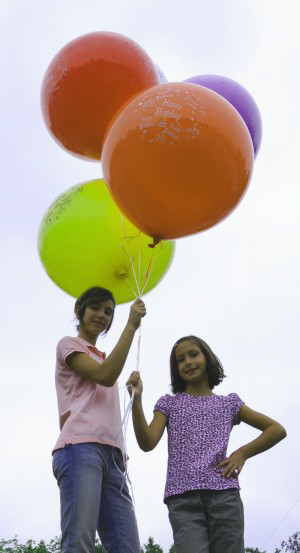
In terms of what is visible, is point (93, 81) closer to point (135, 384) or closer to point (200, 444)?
point (135, 384)

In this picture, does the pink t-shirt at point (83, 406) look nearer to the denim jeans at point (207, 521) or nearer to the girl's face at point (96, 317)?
the girl's face at point (96, 317)

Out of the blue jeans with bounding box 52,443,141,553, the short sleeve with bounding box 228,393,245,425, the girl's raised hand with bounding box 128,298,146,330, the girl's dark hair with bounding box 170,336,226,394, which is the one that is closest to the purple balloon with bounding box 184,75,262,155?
the girl's dark hair with bounding box 170,336,226,394

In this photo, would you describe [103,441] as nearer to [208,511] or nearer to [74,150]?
[208,511]

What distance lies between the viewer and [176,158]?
89.1 inches

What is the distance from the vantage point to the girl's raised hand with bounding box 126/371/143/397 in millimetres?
2373

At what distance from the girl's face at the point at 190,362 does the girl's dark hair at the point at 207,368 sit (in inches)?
0.8

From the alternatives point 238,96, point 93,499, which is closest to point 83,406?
point 93,499

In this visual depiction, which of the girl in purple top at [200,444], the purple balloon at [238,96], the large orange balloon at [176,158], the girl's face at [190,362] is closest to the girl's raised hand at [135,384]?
the girl in purple top at [200,444]

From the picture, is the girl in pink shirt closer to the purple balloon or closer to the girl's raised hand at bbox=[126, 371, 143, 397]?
the girl's raised hand at bbox=[126, 371, 143, 397]

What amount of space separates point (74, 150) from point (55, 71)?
1.19ft

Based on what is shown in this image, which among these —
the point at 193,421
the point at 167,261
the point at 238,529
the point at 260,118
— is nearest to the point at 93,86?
the point at 167,261

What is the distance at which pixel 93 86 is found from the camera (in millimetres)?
2584

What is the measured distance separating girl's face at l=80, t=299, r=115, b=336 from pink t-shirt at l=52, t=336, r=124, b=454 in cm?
8

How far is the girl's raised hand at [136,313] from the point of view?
2316 millimetres
